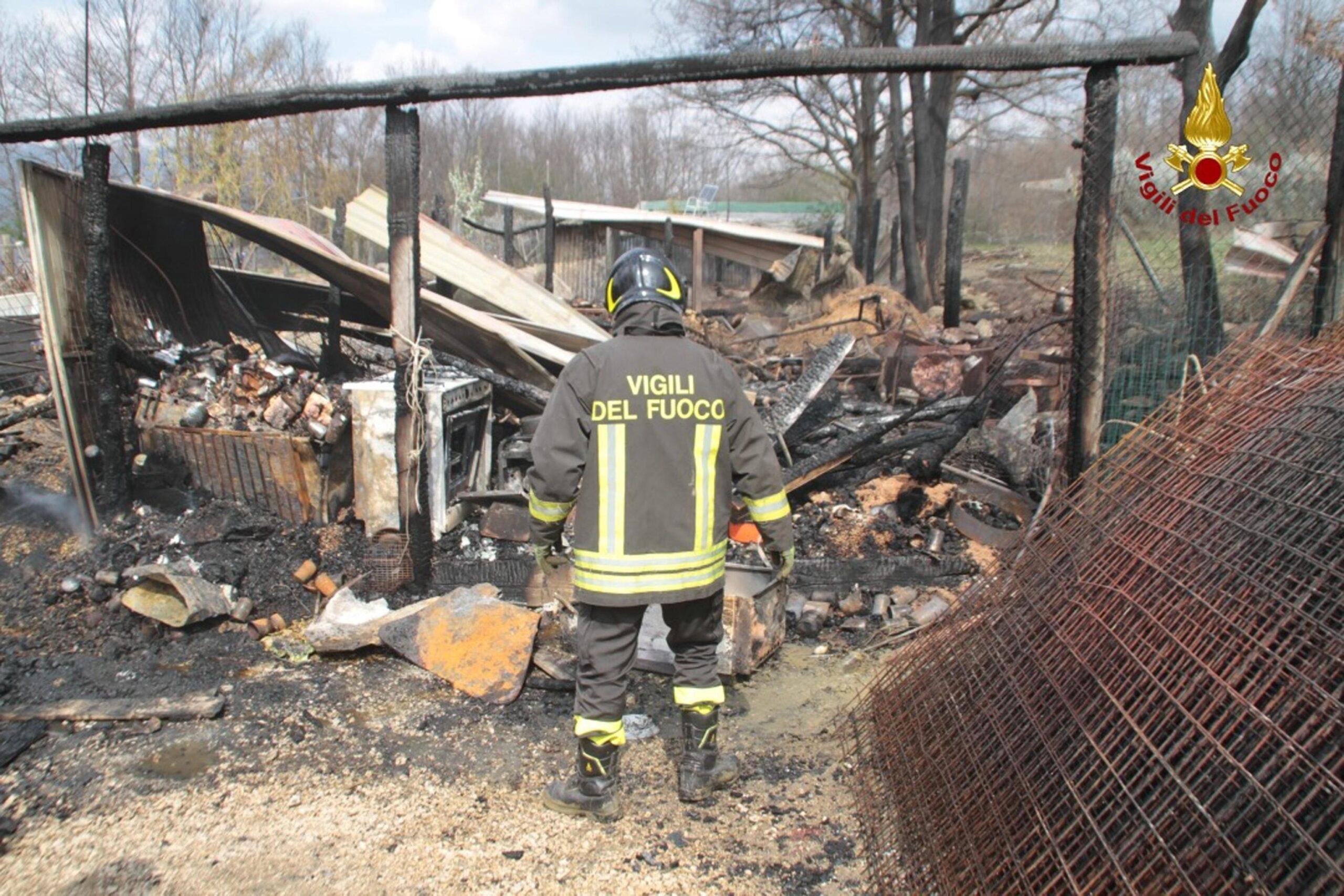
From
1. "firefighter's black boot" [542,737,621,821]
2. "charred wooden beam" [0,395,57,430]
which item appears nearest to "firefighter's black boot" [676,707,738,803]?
"firefighter's black boot" [542,737,621,821]

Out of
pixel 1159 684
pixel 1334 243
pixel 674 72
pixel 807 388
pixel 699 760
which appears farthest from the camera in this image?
pixel 807 388

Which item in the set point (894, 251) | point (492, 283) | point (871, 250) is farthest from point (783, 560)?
point (894, 251)

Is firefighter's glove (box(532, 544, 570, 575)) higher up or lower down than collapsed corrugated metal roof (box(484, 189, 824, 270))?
lower down

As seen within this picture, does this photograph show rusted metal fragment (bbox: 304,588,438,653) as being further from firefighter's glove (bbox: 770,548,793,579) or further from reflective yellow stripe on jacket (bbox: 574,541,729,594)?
firefighter's glove (bbox: 770,548,793,579)

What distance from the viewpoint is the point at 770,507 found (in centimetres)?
304

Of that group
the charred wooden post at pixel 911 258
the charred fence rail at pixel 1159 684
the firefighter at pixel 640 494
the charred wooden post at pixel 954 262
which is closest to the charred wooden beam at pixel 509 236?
the charred wooden post at pixel 954 262

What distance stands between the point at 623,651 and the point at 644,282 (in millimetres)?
1263

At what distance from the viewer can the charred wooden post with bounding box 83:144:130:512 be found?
465cm

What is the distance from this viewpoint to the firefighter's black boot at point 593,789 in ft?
9.61

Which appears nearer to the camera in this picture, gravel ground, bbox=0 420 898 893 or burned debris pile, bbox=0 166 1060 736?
gravel ground, bbox=0 420 898 893

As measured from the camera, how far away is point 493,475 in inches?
221

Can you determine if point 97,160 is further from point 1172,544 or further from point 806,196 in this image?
point 806,196

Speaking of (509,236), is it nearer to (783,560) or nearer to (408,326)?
(408,326)

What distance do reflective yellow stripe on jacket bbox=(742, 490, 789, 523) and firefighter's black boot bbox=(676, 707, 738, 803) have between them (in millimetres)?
701
